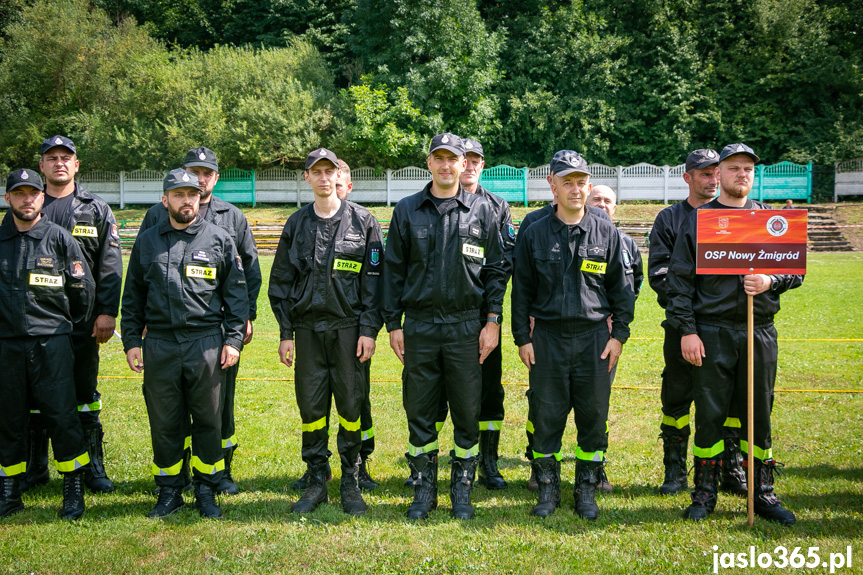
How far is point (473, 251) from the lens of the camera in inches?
195

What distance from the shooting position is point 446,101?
36781 millimetres

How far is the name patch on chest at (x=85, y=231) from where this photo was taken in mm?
5525

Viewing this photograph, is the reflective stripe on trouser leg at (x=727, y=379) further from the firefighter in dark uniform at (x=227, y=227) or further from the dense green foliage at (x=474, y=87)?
the dense green foliage at (x=474, y=87)

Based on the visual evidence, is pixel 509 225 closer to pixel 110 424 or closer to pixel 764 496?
pixel 764 496

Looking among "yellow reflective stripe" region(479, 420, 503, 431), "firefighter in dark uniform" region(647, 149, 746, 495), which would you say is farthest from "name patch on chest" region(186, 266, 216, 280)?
"firefighter in dark uniform" region(647, 149, 746, 495)

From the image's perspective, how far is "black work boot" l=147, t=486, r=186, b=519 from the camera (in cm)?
487

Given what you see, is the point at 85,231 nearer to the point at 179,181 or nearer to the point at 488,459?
Answer: the point at 179,181

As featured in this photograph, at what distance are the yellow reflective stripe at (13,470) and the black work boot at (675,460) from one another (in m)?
4.98

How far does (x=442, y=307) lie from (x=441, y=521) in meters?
1.53

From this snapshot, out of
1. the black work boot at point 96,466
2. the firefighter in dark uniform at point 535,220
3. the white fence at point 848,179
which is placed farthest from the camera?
the white fence at point 848,179

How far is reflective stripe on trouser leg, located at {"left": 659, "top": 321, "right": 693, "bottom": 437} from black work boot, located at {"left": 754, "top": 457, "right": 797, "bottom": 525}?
68cm

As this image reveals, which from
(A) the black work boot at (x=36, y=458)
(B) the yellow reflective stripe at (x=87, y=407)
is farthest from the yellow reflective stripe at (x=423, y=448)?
(A) the black work boot at (x=36, y=458)

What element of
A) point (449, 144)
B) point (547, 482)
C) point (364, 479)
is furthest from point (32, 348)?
point (547, 482)

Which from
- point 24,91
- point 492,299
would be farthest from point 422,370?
point 24,91
